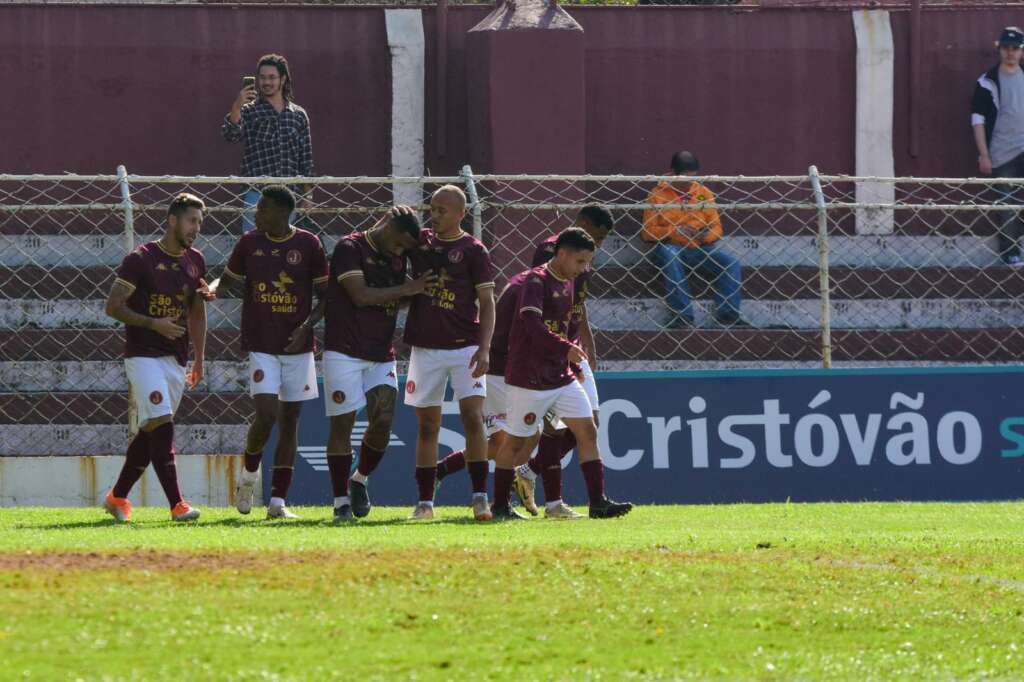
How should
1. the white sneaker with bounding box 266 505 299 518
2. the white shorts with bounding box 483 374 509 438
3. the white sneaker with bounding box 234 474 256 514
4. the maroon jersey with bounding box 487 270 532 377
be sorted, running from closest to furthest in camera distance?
the white sneaker with bounding box 266 505 299 518
the white sneaker with bounding box 234 474 256 514
the maroon jersey with bounding box 487 270 532 377
the white shorts with bounding box 483 374 509 438

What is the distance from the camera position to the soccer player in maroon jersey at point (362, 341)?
1080 centimetres

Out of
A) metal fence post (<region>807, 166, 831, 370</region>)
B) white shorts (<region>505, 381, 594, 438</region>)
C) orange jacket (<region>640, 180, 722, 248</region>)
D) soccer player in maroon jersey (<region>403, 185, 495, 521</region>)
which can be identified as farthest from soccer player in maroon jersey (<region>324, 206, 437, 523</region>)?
orange jacket (<region>640, 180, 722, 248</region>)

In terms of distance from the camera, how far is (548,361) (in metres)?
10.8

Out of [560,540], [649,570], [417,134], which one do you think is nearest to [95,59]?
[417,134]

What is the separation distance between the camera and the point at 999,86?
1708 centimetres

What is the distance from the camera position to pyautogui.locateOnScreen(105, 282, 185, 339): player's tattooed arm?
35.2 feet

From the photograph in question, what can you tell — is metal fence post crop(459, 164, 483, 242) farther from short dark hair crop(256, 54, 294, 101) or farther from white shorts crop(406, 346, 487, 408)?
white shorts crop(406, 346, 487, 408)

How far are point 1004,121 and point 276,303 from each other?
8824 mm

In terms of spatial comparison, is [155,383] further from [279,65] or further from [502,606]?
[279,65]

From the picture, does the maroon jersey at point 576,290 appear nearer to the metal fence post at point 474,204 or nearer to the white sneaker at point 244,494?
the metal fence post at point 474,204

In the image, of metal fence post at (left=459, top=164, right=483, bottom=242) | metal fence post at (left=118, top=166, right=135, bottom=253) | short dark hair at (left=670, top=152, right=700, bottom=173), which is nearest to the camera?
metal fence post at (left=118, top=166, right=135, bottom=253)

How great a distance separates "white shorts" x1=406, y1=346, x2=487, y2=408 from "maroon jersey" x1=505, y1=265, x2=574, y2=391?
0.24 metres

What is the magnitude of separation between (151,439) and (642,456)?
4.23 m

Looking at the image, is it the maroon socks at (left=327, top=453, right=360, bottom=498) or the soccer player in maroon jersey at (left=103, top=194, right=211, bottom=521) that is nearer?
the soccer player in maroon jersey at (left=103, top=194, right=211, bottom=521)
